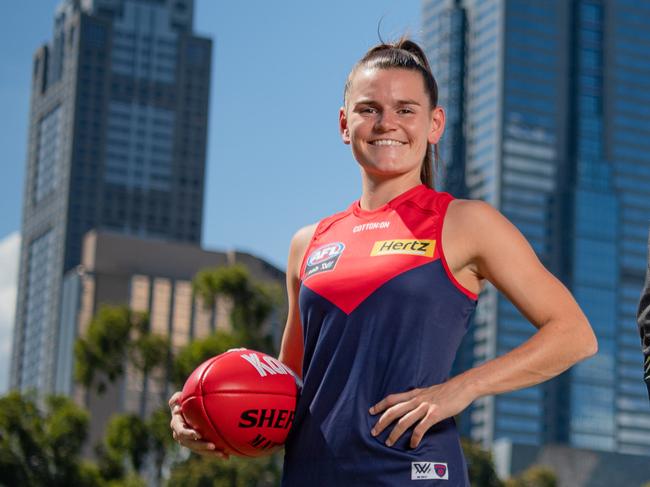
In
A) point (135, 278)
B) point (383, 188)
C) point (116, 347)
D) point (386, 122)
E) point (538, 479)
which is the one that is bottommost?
point (538, 479)

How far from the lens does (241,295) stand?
1358 inches

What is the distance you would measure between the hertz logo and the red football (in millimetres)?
437

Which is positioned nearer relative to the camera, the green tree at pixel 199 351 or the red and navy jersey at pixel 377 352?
the red and navy jersey at pixel 377 352

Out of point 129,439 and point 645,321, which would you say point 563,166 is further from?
point 645,321

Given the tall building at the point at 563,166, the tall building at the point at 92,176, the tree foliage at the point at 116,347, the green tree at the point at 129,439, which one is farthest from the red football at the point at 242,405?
the tall building at the point at 92,176

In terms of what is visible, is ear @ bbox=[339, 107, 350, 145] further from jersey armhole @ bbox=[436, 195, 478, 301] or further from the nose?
jersey armhole @ bbox=[436, 195, 478, 301]

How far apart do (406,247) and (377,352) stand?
30 centimetres

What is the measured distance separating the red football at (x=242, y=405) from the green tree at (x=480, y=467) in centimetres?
3793

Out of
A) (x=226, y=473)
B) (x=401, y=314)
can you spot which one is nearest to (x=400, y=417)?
(x=401, y=314)

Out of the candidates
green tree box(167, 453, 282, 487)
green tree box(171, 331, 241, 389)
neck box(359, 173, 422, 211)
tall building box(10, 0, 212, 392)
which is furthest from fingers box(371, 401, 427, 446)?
tall building box(10, 0, 212, 392)

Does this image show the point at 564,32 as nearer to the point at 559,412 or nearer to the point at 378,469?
the point at 559,412

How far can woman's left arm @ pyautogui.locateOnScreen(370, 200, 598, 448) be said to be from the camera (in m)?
3.63

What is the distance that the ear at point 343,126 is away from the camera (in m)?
4.21

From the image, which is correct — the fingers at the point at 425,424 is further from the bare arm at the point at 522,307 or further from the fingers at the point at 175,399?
the fingers at the point at 175,399
